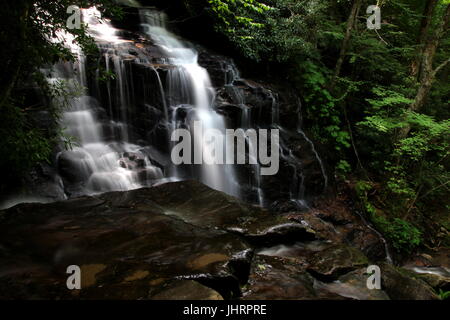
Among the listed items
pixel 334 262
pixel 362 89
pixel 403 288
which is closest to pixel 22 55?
pixel 334 262

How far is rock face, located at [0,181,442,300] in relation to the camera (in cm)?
289

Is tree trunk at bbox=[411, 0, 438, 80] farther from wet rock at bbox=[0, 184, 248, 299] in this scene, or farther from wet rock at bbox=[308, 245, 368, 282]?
wet rock at bbox=[0, 184, 248, 299]

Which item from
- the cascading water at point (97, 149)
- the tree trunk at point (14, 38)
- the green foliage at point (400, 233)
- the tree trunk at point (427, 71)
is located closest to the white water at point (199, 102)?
the cascading water at point (97, 149)

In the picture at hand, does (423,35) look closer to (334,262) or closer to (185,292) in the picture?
(334,262)

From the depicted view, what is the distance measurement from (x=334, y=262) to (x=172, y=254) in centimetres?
240

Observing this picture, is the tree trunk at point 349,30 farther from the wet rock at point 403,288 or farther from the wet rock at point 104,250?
the wet rock at point 104,250

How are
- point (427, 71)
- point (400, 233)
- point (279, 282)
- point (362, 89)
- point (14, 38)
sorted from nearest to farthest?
1. point (14, 38)
2. point (279, 282)
3. point (400, 233)
4. point (427, 71)
5. point (362, 89)

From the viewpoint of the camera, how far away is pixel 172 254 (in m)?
3.45

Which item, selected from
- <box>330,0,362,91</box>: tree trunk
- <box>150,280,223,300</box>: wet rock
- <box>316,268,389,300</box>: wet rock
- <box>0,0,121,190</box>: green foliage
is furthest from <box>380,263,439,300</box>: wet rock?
<box>330,0,362,91</box>: tree trunk

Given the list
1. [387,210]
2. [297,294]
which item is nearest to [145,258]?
[297,294]

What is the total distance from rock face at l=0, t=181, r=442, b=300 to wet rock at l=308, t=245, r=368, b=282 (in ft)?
0.05

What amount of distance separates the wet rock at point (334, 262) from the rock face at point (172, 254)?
16 millimetres

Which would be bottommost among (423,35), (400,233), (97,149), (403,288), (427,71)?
(400,233)
